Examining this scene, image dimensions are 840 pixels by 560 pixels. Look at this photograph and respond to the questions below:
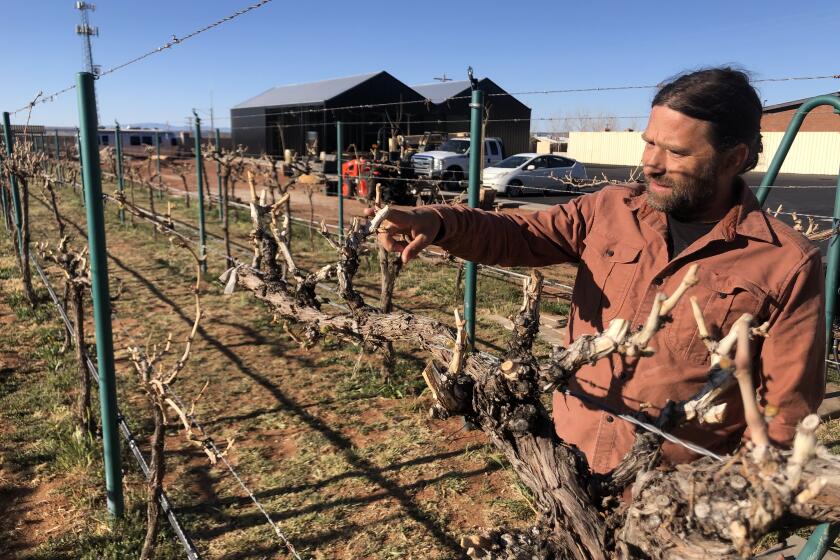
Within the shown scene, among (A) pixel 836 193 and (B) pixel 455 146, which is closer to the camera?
(A) pixel 836 193

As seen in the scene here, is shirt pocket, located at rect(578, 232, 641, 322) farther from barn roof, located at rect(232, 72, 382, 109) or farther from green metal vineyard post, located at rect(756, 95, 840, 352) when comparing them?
barn roof, located at rect(232, 72, 382, 109)

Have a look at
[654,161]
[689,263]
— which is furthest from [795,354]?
[654,161]

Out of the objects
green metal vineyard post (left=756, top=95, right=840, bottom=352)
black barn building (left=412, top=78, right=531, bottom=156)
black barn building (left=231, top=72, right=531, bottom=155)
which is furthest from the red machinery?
green metal vineyard post (left=756, top=95, right=840, bottom=352)

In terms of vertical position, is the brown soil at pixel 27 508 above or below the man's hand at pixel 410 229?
below

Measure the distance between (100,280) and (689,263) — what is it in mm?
2603

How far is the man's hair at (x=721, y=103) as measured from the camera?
1.45 meters

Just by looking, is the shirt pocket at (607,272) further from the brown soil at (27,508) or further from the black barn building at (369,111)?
the black barn building at (369,111)

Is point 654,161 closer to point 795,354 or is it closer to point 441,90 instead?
point 795,354

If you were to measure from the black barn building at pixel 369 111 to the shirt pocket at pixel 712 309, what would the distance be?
73.3 feet

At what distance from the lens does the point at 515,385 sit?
4.52 feet

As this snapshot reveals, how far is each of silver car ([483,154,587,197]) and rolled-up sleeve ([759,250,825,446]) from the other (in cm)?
1379

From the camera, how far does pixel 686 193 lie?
1518 millimetres

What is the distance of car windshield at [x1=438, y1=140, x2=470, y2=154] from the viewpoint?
18688mm

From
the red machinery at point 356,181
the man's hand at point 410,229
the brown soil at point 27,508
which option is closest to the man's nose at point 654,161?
the man's hand at point 410,229
